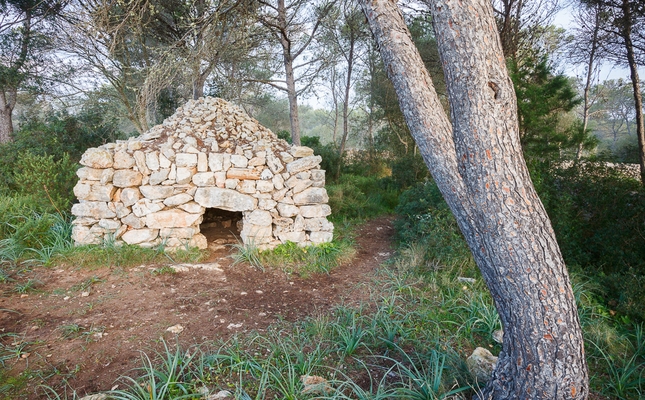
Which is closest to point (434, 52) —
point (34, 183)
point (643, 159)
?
point (643, 159)

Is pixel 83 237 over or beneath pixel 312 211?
beneath

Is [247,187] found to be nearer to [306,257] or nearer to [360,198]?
[306,257]

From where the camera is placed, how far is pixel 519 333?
1.76m

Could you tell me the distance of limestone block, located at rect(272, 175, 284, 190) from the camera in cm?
462

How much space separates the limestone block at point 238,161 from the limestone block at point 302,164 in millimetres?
591

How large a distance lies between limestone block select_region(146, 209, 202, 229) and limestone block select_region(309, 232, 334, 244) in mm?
1580

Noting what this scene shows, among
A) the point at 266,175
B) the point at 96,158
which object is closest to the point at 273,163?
the point at 266,175

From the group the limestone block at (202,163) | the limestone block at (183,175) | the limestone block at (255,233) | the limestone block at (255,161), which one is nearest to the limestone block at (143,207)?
the limestone block at (183,175)

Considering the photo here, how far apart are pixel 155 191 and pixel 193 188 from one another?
1.50ft

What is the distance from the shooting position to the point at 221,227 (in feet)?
19.4

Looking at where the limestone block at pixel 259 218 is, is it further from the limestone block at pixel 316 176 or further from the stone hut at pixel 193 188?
the limestone block at pixel 316 176

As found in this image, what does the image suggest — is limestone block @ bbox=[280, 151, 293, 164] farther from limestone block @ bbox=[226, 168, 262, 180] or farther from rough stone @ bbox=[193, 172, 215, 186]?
rough stone @ bbox=[193, 172, 215, 186]

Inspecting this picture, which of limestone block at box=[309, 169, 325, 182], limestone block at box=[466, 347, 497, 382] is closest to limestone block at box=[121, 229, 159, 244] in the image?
limestone block at box=[309, 169, 325, 182]

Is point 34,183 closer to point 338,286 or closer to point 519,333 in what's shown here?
point 338,286
